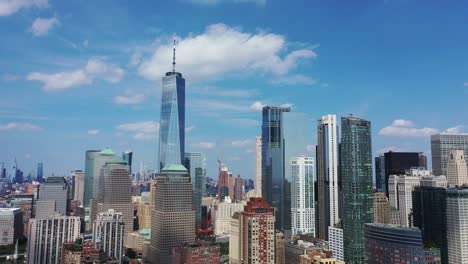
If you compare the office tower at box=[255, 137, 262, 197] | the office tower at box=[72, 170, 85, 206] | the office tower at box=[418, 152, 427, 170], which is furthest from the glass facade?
the office tower at box=[418, 152, 427, 170]

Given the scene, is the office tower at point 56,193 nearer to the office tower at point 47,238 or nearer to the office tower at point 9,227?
the office tower at point 9,227

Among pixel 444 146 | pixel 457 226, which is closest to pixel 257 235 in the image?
pixel 457 226

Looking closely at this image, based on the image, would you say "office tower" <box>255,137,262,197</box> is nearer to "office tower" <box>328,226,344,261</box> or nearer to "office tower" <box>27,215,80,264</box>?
"office tower" <box>328,226,344,261</box>

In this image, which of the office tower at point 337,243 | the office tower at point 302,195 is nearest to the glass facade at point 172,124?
the office tower at point 302,195

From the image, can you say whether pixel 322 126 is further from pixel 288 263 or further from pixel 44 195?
pixel 44 195

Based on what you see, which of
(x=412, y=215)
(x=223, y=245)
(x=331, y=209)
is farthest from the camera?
(x=331, y=209)

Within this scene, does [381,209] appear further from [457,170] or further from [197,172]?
[197,172]

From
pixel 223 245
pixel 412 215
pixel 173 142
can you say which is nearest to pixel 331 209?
pixel 412 215
